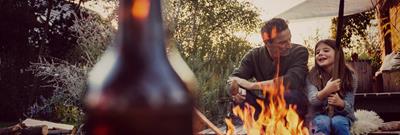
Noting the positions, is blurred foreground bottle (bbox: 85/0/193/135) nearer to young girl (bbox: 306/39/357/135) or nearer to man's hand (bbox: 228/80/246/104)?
young girl (bbox: 306/39/357/135)

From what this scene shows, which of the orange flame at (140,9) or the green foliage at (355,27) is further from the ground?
the green foliage at (355,27)

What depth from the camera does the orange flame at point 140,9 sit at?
52 cm

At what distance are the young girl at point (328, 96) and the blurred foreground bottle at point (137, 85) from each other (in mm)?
3960

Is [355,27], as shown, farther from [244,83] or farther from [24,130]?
[244,83]

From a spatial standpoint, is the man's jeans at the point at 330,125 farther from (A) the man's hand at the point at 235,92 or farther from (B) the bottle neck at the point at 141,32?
(B) the bottle neck at the point at 141,32

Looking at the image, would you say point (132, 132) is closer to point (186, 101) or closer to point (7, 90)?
point (186, 101)

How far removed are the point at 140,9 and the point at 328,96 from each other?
4103 millimetres

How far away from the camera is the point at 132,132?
51cm

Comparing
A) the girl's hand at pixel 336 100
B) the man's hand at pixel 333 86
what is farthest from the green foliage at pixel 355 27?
the man's hand at pixel 333 86

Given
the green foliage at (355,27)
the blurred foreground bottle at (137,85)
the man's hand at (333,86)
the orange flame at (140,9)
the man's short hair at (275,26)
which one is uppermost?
the green foliage at (355,27)

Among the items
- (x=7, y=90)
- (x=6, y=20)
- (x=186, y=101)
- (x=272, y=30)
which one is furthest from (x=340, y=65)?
(x=6, y=20)

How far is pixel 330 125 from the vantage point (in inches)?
182

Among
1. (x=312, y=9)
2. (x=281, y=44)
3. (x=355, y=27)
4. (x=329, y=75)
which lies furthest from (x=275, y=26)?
(x=355, y=27)

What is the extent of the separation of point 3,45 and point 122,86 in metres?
22.0
